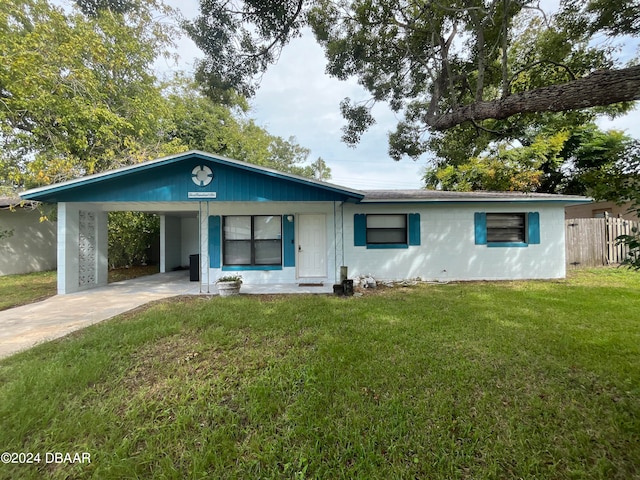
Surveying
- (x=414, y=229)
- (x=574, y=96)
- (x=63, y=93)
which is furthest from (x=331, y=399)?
(x=63, y=93)

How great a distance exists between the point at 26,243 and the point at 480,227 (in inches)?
684

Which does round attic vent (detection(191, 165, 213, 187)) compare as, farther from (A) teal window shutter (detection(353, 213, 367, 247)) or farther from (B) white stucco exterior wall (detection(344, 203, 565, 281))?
(A) teal window shutter (detection(353, 213, 367, 247))

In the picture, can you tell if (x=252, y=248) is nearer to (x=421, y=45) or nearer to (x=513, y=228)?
(x=421, y=45)

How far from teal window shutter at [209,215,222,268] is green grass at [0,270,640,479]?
385 cm

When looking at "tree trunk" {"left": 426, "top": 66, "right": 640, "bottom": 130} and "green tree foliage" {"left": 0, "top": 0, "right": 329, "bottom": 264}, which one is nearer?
"tree trunk" {"left": 426, "top": 66, "right": 640, "bottom": 130}

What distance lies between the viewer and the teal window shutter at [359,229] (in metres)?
8.31

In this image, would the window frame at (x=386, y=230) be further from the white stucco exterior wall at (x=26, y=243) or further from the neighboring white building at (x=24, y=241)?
the white stucco exterior wall at (x=26, y=243)

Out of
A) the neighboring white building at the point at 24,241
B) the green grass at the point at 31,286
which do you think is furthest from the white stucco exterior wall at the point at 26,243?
the green grass at the point at 31,286

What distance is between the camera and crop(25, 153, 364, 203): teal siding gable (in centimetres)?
700

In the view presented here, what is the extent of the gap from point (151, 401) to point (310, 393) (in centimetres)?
150

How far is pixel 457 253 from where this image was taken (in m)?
8.42

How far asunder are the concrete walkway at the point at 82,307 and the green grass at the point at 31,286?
1.90ft

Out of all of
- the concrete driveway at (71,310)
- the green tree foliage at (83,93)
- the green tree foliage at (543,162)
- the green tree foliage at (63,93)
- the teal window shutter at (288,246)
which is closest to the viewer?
the concrete driveway at (71,310)

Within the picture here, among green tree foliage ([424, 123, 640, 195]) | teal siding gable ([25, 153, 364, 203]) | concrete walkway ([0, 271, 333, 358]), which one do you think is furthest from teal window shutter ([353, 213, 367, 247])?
green tree foliage ([424, 123, 640, 195])
